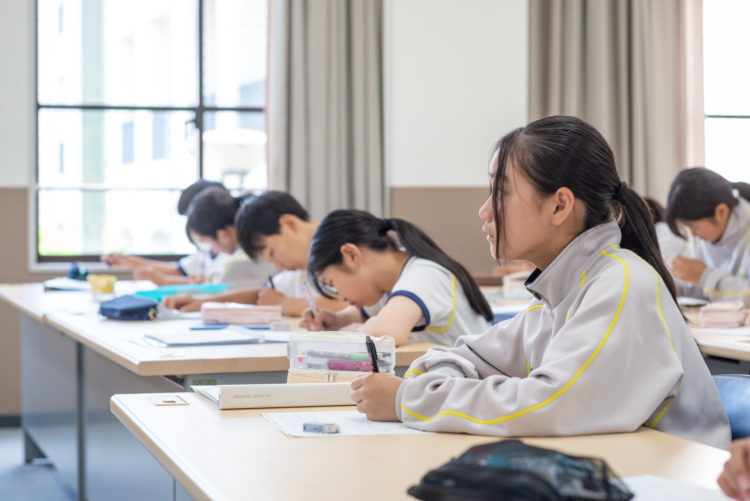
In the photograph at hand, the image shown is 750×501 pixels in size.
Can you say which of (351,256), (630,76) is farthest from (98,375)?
(630,76)

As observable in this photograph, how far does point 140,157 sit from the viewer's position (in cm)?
500

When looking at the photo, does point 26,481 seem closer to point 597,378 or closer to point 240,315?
point 240,315

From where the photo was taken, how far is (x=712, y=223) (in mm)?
3496

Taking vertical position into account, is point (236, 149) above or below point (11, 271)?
above

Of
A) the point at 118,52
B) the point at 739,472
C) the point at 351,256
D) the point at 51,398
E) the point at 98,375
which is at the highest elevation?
the point at 118,52

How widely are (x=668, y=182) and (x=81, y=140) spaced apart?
352 centimetres

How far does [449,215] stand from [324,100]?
100 centimetres

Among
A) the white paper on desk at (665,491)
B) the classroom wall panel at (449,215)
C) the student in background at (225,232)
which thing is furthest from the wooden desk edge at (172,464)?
the classroom wall panel at (449,215)

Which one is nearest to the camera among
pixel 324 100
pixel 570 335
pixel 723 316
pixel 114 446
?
pixel 570 335

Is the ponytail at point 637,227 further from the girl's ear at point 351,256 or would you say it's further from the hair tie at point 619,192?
the girl's ear at point 351,256

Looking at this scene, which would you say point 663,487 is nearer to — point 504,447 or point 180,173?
point 504,447

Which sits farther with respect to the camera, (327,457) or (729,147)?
(729,147)

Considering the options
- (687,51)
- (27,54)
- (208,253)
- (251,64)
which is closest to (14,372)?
(208,253)

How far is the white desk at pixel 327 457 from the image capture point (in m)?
0.92
